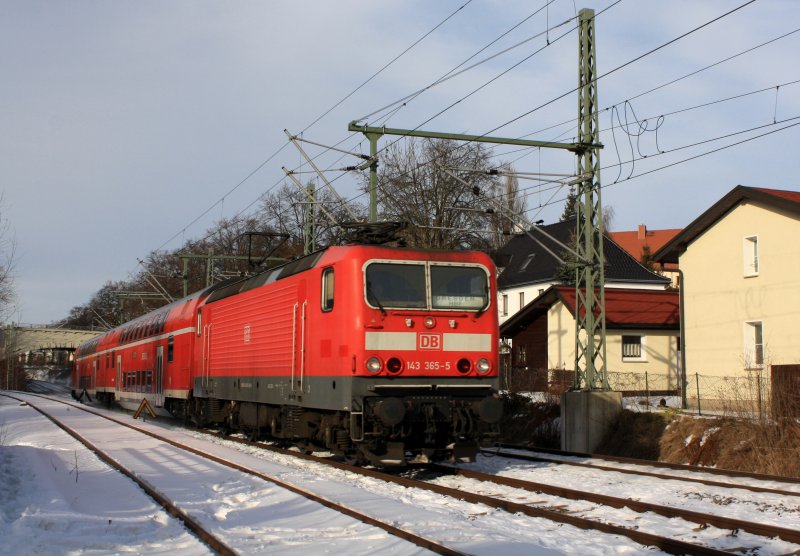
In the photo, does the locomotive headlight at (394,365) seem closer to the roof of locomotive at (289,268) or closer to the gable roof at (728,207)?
the roof of locomotive at (289,268)

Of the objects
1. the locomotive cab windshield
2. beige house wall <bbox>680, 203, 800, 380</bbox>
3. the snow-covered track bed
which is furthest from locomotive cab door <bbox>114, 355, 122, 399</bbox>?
the locomotive cab windshield

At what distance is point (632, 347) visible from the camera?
34156 mm

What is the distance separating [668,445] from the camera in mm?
16453

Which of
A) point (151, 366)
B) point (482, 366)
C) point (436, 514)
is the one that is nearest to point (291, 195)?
point (151, 366)

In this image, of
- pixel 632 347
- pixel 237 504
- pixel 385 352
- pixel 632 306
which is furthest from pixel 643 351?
pixel 237 504

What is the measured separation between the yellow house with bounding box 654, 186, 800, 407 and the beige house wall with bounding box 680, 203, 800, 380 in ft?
0.08

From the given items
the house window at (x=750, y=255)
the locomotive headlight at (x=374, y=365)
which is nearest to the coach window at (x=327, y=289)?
the locomotive headlight at (x=374, y=365)

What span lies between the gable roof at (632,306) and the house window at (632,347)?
0.77 meters

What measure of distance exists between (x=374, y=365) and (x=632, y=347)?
78.3ft

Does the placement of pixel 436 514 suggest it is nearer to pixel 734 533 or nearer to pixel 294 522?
pixel 294 522

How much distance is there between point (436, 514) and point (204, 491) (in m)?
3.48

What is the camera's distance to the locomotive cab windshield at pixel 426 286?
41.5ft

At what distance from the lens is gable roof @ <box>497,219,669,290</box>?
51.3 metres

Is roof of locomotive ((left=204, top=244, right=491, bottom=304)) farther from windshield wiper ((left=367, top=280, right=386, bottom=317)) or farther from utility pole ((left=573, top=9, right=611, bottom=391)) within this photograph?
utility pole ((left=573, top=9, right=611, bottom=391))
